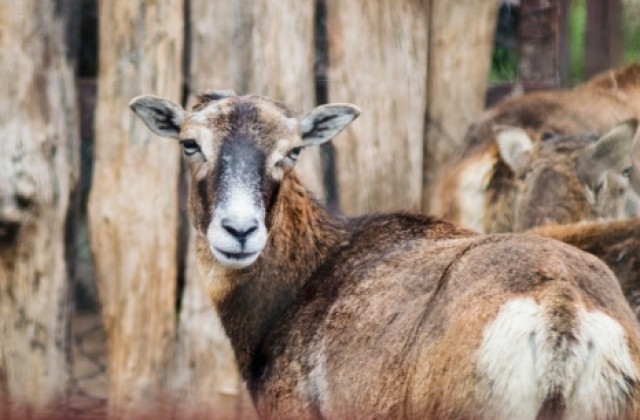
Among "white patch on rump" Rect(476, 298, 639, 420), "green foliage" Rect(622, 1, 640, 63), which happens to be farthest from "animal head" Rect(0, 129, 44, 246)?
"green foliage" Rect(622, 1, 640, 63)

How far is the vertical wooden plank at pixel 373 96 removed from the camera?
7.48 meters

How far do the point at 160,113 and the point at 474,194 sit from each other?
2.51 metres

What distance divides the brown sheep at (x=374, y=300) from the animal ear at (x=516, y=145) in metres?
1.84

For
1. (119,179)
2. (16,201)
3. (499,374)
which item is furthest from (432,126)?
(499,374)

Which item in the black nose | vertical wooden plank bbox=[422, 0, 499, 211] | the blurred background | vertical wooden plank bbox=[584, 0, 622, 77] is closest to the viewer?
the black nose

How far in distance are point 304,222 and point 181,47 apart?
1863 mm

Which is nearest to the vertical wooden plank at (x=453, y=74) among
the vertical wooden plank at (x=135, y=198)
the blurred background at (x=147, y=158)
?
the blurred background at (x=147, y=158)

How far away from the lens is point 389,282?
193 inches

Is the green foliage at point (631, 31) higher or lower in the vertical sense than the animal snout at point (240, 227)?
higher

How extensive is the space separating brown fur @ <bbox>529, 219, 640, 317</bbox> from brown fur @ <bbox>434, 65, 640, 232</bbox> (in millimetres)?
1118

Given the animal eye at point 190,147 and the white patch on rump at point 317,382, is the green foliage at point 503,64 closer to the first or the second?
the animal eye at point 190,147

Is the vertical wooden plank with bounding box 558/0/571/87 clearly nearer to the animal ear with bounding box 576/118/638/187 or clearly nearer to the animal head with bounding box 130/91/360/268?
the animal ear with bounding box 576/118/638/187

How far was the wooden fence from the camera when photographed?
707 cm

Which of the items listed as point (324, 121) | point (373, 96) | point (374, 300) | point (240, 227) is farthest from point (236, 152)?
point (373, 96)
